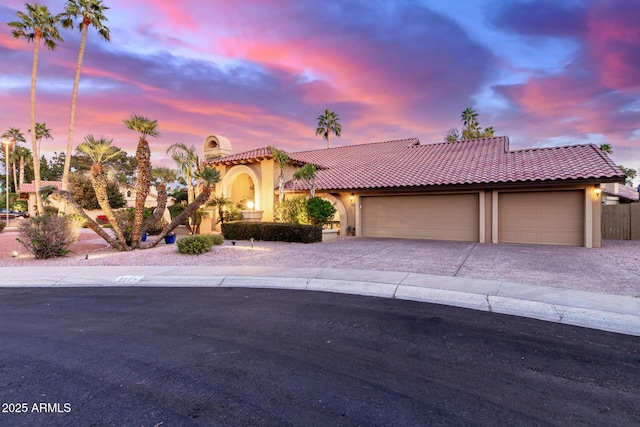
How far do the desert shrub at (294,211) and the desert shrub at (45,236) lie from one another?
9.94 meters

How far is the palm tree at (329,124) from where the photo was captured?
48.2 meters

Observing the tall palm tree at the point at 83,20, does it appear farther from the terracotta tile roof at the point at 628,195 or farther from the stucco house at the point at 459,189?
the terracotta tile roof at the point at 628,195

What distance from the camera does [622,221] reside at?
59.5 feet

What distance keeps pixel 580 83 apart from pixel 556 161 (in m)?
4.71

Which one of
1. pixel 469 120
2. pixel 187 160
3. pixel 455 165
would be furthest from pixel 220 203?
pixel 469 120

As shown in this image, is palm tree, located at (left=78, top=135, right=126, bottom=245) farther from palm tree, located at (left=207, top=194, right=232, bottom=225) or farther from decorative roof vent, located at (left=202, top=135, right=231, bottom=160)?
decorative roof vent, located at (left=202, top=135, right=231, bottom=160)

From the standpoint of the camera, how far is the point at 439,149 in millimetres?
24516

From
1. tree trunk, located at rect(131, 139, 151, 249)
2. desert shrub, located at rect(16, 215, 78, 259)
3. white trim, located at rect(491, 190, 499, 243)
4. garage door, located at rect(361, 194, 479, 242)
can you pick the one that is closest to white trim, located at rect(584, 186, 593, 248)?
white trim, located at rect(491, 190, 499, 243)

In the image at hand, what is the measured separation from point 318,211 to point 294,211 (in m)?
1.43

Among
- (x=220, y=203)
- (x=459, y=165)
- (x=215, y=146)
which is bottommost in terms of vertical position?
(x=220, y=203)

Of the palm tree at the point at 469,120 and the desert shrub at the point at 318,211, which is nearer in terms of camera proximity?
the desert shrub at the point at 318,211

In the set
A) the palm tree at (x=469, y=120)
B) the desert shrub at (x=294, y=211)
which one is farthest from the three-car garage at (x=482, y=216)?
the palm tree at (x=469, y=120)

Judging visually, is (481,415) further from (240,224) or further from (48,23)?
(48,23)

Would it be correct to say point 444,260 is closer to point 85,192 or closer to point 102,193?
point 102,193
